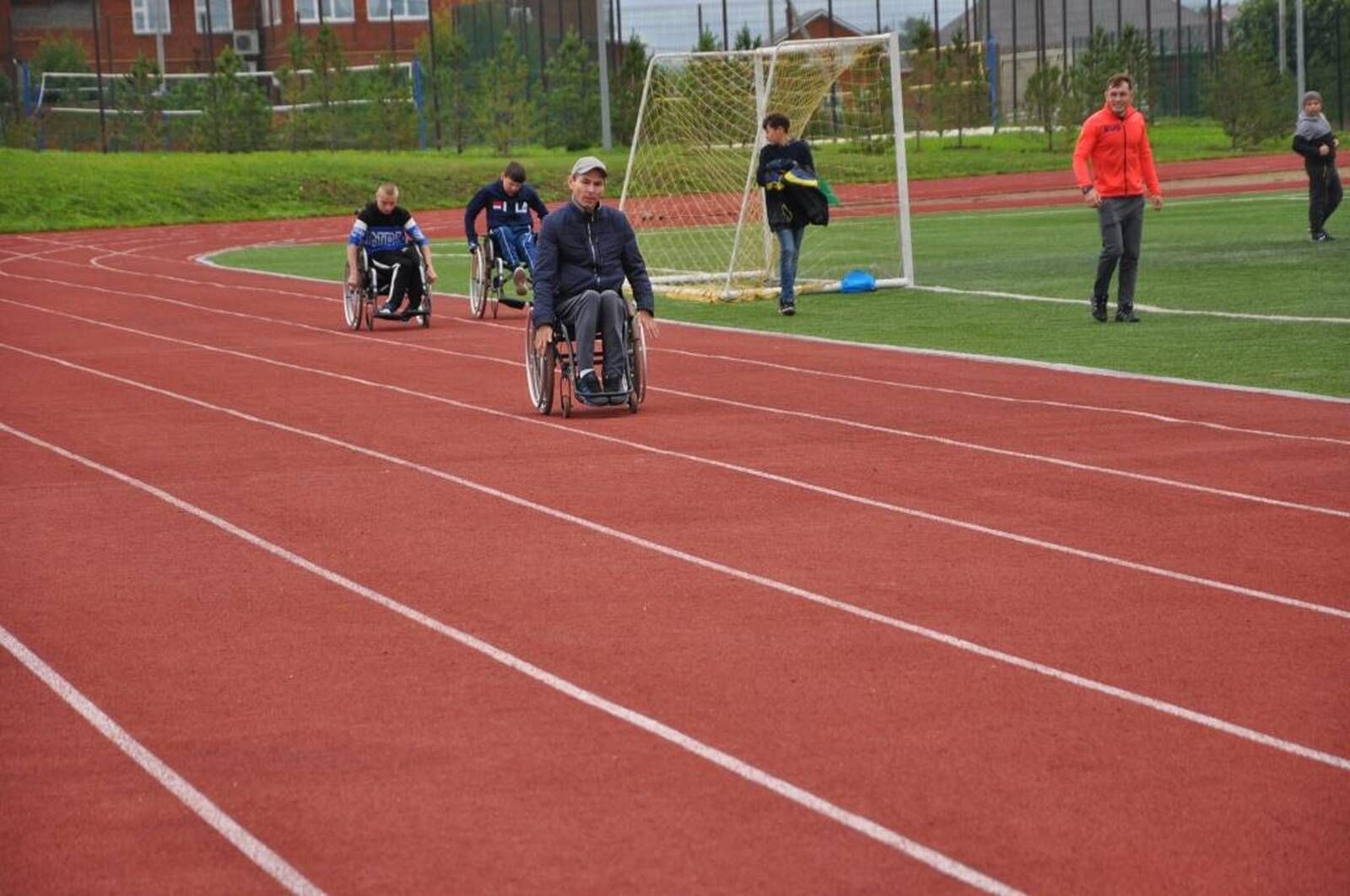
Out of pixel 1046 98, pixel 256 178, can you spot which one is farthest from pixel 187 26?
pixel 1046 98

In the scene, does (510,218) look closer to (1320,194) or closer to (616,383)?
(616,383)

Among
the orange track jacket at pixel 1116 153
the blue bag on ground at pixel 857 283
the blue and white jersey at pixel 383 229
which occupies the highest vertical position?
the orange track jacket at pixel 1116 153

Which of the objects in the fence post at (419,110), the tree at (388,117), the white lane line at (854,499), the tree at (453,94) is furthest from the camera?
the fence post at (419,110)

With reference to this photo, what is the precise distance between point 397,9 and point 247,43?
624 centimetres

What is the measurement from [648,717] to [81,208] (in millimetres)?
42885

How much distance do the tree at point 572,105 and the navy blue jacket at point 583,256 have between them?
4612 cm

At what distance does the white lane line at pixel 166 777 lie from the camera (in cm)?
528

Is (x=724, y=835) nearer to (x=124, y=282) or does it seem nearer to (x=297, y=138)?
(x=124, y=282)

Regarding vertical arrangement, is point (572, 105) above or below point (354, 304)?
above

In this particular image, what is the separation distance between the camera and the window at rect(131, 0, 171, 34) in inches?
3049

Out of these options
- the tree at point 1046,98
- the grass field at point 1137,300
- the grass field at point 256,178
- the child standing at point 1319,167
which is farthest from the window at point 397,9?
the child standing at point 1319,167

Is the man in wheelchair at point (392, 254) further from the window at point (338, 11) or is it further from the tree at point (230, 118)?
the window at point (338, 11)

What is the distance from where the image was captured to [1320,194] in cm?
2612

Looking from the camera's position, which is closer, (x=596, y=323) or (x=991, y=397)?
(x=991, y=397)
